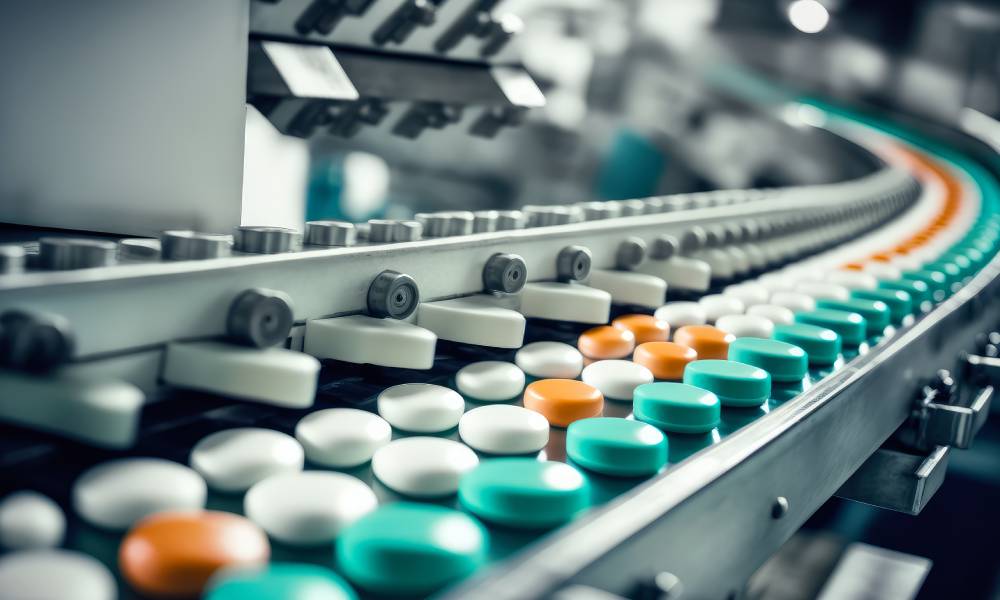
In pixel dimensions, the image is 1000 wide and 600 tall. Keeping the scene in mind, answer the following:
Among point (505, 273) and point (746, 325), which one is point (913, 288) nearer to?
point (746, 325)

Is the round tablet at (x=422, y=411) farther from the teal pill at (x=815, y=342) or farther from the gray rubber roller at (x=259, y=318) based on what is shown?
the teal pill at (x=815, y=342)

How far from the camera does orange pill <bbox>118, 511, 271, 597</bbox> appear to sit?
0.33 m

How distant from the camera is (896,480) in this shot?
888mm

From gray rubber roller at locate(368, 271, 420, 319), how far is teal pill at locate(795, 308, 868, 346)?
485 millimetres

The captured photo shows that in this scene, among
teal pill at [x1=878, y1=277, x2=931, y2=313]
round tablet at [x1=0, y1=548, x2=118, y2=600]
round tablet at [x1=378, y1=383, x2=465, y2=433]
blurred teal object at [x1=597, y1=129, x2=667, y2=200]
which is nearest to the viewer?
round tablet at [x1=0, y1=548, x2=118, y2=600]

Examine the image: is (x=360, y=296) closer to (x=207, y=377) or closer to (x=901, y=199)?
(x=207, y=377)

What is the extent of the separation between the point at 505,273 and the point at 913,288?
2.29 feet

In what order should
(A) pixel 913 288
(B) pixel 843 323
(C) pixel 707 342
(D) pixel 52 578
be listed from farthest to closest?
(A) pixel 913 288 < (B) pixel 843 323 < (C) pixel 707 342 < (D) pixel 52 578

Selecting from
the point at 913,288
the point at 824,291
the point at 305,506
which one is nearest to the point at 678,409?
the point at 305,506

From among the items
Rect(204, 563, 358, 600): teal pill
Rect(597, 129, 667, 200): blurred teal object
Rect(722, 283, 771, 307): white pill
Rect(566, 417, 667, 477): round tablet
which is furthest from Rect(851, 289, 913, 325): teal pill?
Rect(597, 129, 667, 200): blurred teal object

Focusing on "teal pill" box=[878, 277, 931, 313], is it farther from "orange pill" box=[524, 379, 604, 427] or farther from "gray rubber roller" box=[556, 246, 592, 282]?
"orange pill" box=[524, 379, 604, 427]

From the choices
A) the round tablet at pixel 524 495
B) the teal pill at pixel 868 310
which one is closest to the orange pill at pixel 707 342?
the teal pill at pixel 868 310

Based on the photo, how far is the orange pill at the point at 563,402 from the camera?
58 cm

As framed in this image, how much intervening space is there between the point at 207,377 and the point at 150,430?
56 millimetres
